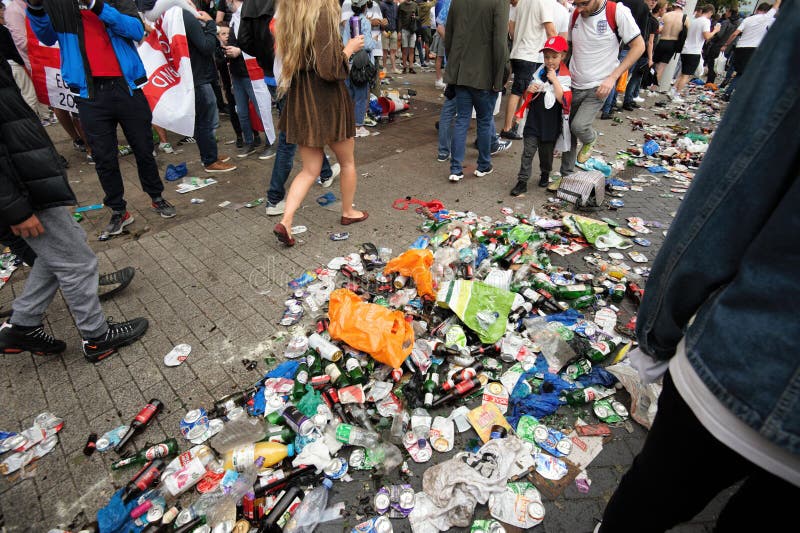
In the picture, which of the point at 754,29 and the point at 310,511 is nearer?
the point at 310,511

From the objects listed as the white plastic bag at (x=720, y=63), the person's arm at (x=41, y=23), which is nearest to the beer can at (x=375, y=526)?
the person's arm at (x=41, y=23)

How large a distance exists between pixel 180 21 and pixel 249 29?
110 centimetres

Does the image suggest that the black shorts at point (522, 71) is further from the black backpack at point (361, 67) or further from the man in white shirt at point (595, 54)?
the black backpack at point (361, 67)

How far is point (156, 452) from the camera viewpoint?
219cm

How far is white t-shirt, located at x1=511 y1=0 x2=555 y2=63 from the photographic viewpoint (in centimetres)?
571

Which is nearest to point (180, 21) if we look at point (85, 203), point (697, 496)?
point (85, 203)

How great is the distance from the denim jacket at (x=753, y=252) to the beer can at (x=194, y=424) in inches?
96.8

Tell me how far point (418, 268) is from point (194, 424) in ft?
6.42

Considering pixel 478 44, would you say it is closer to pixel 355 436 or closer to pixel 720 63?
pixel 355 436

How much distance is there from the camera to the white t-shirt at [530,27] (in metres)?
5.71

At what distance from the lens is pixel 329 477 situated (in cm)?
214

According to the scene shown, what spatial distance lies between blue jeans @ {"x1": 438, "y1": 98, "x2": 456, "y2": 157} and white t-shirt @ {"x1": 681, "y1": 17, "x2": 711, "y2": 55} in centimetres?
865

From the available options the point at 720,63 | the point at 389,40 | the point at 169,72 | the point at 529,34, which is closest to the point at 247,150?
the point at 169,72

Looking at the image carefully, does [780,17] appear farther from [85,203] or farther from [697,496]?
[85,203]
